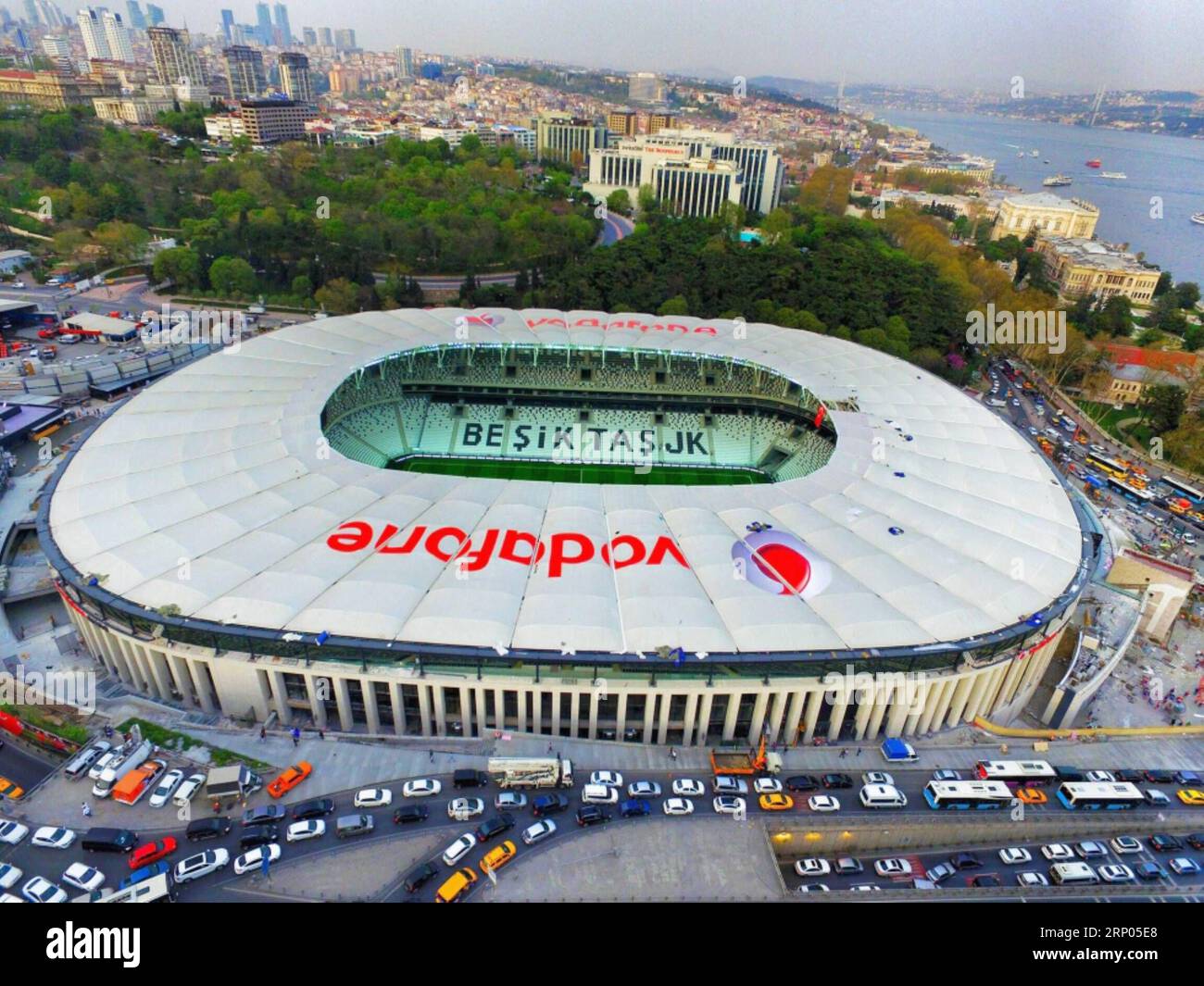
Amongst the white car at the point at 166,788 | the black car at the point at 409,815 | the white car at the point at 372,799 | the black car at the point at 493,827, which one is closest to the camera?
the black car at the point at 493,827

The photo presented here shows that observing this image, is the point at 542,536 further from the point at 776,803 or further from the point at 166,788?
the point at 166,788

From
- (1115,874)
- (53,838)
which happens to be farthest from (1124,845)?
(53,838)

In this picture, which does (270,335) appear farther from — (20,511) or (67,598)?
(67,598)

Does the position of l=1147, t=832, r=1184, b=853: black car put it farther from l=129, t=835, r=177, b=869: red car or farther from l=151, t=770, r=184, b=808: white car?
l=151, t=770, r=184, b=808: white car

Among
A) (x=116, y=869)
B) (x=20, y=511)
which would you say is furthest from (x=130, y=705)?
(x=20, y=511)

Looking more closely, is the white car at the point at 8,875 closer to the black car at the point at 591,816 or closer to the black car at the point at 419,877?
the black car at the point at 419,877

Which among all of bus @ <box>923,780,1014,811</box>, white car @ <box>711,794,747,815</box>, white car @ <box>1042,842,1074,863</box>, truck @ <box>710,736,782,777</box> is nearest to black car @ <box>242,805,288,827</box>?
white car @ <box>711,794,747,815</box>

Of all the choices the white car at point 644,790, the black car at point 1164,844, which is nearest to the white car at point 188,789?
the white car at point 644,790
